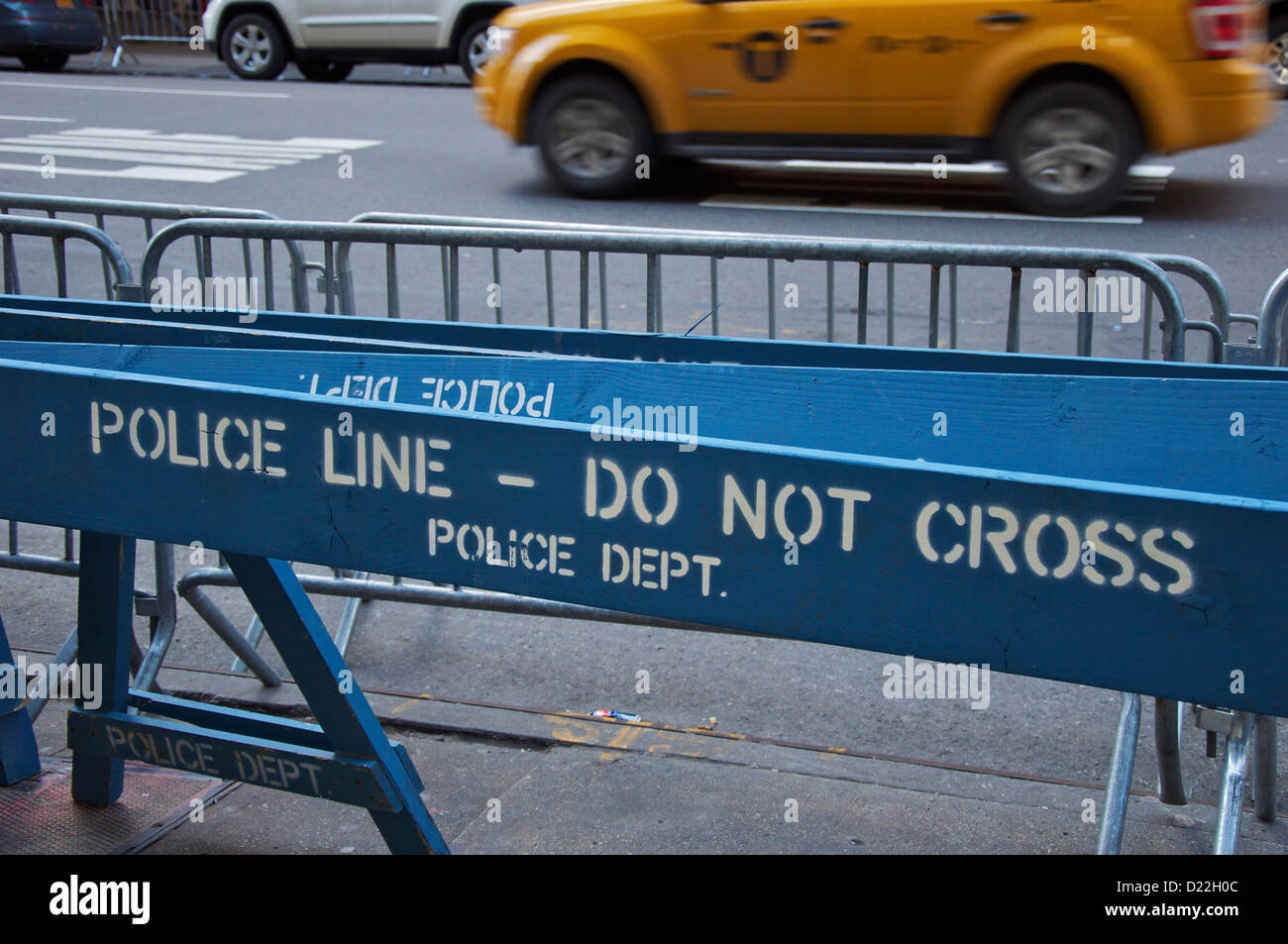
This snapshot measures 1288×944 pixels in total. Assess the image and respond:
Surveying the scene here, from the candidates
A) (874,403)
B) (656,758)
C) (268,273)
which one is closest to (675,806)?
(656,758)

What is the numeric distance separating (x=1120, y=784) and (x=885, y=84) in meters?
7.18

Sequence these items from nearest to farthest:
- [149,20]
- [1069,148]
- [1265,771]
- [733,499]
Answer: [733,499] → [1265,771] → [1069,148] → [149,20]

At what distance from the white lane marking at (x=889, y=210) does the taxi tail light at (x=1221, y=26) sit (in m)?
1.18

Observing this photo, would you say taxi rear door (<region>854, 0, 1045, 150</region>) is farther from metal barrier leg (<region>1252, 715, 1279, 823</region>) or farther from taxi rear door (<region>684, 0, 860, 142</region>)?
metal barrier leg (<region>1252, 715, 1279, 823</region>)

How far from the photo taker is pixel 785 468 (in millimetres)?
1791

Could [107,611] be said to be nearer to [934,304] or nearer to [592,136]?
[934,304]

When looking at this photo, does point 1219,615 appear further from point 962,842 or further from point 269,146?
point 269,146

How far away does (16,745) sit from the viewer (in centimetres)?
336

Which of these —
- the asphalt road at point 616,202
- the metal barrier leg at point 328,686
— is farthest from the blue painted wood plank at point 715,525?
the asphalt road at point 616,202

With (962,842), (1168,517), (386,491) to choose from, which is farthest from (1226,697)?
(962,842)

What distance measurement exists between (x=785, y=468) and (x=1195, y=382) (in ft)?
2.85

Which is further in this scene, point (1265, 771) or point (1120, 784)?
point (1265, 771)

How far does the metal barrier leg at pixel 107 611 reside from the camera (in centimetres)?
292

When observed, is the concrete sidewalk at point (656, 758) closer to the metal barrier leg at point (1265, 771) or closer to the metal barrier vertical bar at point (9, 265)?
the metal barrier leg at point (1265, 771)
